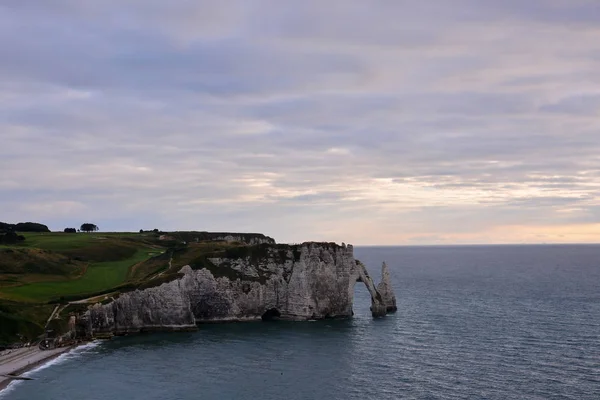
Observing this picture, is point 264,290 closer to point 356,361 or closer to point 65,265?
point 356,361

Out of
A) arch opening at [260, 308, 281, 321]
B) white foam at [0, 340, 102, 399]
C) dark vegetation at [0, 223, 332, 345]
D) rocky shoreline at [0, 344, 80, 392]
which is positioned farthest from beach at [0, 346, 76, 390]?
arch opening at [260, 308, 281, 321]

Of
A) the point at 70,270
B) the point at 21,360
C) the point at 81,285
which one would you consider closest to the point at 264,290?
the point at 81,285

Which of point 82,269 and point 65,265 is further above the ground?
point 65,265

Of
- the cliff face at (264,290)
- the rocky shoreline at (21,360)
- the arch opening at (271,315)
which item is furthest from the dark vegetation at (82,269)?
the arch opening at (271,315)

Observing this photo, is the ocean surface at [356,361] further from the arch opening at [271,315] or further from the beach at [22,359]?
the arch opening at [271,315]

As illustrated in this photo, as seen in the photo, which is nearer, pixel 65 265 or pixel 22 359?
pixel 22 359

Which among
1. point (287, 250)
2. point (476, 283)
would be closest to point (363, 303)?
point (287, 250)

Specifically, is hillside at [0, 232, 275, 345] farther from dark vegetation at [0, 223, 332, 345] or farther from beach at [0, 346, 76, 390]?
beach at [0, 346, 76, 390]

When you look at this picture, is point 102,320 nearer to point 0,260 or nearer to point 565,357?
point 0,260
